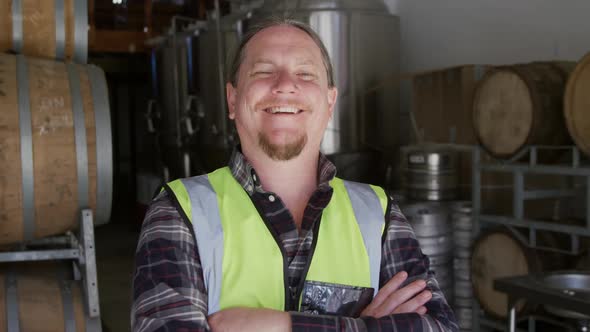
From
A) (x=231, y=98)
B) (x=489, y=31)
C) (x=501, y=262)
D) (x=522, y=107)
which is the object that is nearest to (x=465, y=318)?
(x=501, y=262)

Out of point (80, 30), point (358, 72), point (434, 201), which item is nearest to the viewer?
point (80, 30)

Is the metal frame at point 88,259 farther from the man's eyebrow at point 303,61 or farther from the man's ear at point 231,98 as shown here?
the man's eyebrow at point 303,61

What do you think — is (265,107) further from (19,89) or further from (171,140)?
(171,140)

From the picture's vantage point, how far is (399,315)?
5.49 feet

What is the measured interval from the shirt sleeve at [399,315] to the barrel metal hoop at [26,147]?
2.07 m

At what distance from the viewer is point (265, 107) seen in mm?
1778

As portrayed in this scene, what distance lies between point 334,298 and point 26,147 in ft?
6.99

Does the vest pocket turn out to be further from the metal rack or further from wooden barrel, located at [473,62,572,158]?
wooden barrel, located at [473,62,572,158]

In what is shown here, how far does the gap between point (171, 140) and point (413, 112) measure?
4.91 m

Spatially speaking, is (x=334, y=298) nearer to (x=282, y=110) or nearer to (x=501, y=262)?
(x=282, y=110)

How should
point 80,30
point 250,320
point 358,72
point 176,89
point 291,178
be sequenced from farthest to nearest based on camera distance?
1. point 176,89
2. point 358,72
3. point 80,30
4. point 291,178
5. point 250,320

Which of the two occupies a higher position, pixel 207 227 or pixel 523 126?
pixel 523 126

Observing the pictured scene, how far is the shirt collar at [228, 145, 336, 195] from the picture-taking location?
183 centimetres

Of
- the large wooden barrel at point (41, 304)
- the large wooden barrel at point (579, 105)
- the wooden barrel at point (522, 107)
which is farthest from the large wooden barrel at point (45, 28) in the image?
the large wooden barrel at point (579, 105)
